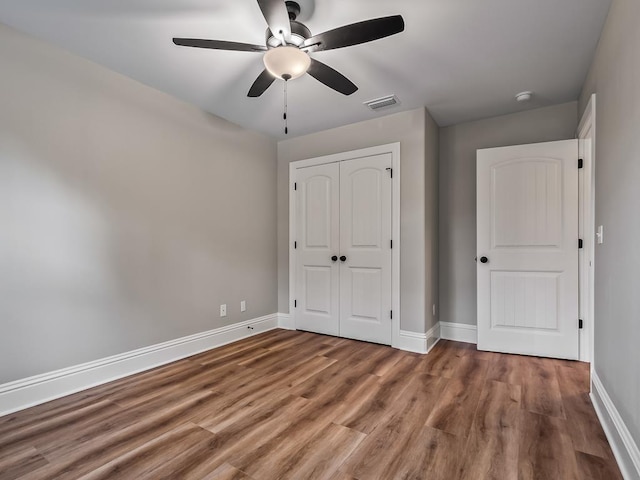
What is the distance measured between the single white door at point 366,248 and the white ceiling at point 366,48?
706 millimetres

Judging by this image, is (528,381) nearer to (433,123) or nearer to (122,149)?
(433,123)

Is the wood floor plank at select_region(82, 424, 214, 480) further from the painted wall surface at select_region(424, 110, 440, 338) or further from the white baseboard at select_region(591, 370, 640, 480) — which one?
the painted wall surface at select_region(424, 110, 440, 338)

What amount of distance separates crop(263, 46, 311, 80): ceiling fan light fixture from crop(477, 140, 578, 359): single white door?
2.30m

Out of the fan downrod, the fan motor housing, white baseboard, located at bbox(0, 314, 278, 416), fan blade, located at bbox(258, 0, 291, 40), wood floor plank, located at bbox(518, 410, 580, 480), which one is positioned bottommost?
wood floor plank, located at bbox(518, 410, 580, 480)

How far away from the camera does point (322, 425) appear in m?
1.98

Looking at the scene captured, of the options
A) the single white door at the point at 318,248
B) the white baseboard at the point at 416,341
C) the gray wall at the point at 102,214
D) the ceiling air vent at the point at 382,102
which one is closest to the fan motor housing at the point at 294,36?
the ceiling air vent at the point at 382,102

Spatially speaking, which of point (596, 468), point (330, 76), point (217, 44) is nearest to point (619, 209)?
point (596, 468)

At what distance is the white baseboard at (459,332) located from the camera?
365cm

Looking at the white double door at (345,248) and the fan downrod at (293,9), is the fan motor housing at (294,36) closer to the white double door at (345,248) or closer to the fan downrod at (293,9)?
the fan downrod at (293,9)

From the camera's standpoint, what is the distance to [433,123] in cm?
366

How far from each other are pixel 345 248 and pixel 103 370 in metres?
2.50

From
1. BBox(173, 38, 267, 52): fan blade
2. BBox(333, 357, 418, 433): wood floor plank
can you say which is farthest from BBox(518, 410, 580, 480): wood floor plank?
BBox(173, 38, 267, 52): fan blade

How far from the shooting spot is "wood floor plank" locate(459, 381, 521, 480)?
1.58m

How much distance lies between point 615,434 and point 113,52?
3861 mm
